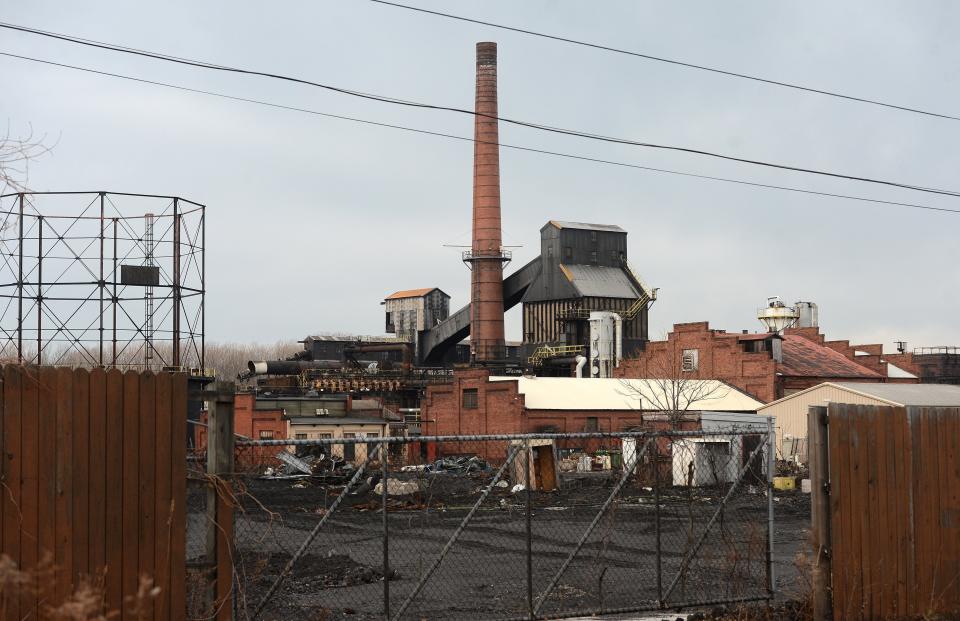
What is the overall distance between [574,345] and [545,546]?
47.8 meters

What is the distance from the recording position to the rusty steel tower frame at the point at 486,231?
59688 mm

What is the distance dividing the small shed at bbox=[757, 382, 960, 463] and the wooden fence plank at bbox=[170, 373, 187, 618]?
126ft

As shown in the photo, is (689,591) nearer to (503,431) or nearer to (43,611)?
(43,611)

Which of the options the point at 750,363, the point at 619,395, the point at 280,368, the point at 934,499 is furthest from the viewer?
the point at 280,368

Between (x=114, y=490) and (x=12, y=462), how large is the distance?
0.63 m

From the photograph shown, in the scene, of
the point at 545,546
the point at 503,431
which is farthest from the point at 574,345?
the point at 545,546

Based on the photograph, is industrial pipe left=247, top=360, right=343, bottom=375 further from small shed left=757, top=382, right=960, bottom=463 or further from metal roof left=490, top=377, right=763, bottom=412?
small shed left=757, top=382, right=960, bottom=463

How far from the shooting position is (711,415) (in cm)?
4025

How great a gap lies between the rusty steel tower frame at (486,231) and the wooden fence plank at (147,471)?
5200cm

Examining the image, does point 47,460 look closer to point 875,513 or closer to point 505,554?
point 875,513

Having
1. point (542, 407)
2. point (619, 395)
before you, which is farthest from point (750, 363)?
point (542, 407)

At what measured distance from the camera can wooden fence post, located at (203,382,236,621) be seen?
7.02 m

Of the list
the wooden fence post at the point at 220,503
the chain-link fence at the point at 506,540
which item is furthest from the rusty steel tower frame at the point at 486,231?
the wooden fence post at the point at 220,503

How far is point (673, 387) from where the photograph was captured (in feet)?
144
